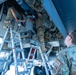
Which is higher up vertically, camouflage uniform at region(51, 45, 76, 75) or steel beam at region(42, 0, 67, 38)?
steel beam at region(42, 0, 67, 38)

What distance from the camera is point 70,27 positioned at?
3373 mm

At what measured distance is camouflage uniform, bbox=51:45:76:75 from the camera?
3.70 ft

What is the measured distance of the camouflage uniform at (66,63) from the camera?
1129mm

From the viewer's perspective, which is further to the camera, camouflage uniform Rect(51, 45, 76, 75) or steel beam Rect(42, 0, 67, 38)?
steel beam Rect(42, 0, 67, 38)

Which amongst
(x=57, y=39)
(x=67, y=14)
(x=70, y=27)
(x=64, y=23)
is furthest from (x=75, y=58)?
(x=57, y=39)

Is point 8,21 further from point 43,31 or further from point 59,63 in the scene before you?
point 59,63

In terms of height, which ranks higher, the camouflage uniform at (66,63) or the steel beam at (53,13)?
the steel beam at (53,13)

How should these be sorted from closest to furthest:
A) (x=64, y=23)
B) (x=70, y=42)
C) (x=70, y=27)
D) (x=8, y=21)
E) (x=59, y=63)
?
1. (x=59, y=63)
2. (x=70, y=42)
3. (x=8, y=21)
4. (x=64, y=23)
5. (x=70, y=27)

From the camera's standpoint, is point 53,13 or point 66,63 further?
point 53,13

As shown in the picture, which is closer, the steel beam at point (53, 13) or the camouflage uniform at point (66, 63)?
the camouflage uniform at point (66, 63)

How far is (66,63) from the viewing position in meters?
1.16

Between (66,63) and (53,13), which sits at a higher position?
(53,13)

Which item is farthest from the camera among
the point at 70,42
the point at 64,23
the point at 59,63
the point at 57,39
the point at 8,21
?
the point at 57,39

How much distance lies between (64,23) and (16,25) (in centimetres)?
89
